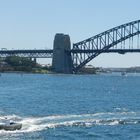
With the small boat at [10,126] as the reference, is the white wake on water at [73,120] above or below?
below

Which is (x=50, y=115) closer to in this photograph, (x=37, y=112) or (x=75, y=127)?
(x=37, y=112)

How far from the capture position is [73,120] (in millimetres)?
50969

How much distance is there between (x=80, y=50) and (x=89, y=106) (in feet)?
424

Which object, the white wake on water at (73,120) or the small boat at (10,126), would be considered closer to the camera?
the small boat at (10,126)

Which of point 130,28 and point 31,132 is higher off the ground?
point 130,28

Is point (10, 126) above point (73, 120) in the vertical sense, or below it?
above

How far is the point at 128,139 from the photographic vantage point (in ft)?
134

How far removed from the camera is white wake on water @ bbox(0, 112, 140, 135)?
46.3m

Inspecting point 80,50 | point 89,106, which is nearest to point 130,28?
point 80,50

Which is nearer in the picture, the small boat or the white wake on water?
the small boat

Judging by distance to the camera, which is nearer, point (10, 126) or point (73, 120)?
point (10, 126)

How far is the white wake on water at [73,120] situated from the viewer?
46344 millimetres

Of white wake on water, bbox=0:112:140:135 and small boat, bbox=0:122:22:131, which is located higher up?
small boat, bbox=0:122:22:131

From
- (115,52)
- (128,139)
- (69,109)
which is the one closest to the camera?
(128,139)
